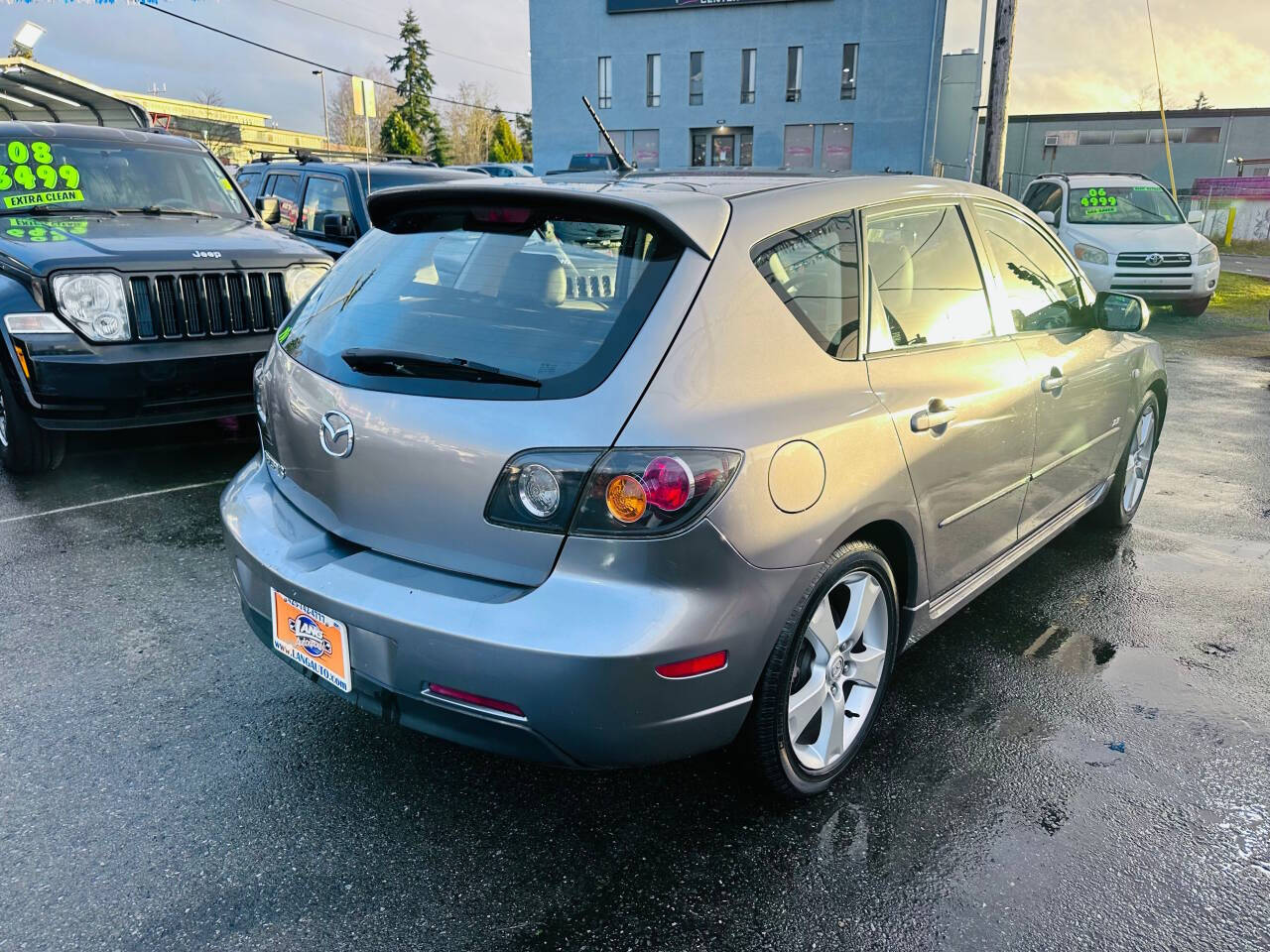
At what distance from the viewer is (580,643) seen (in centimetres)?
201

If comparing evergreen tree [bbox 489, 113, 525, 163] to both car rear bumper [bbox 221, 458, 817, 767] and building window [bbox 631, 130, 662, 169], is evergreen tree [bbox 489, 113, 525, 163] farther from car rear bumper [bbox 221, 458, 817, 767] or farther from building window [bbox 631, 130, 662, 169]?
car rear bumper [bbox 221, 458, 817, 767]

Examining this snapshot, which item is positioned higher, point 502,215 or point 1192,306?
point 502,215

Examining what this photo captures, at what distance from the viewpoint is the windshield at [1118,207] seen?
13.5 m

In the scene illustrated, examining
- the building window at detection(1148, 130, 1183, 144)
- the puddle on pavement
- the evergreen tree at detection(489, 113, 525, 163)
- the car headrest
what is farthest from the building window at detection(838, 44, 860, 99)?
the car headrest

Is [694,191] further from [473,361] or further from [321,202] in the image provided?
[321,202]

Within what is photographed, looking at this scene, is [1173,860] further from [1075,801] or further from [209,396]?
[209,396]

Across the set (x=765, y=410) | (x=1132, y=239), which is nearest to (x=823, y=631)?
(x=765, y=410)

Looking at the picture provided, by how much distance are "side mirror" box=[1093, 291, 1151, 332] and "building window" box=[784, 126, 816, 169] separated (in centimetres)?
4222

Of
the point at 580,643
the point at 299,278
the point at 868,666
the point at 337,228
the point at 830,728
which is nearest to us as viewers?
the point at 580,643

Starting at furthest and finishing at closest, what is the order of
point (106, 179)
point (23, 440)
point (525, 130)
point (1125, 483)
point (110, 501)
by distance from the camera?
point (525, 130)
point (106, 179)
point (23, 440)
point (110, 501)
point (1125, 483)

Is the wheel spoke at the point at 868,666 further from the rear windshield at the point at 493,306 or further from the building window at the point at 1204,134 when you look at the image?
the building window at the point at 1204,134

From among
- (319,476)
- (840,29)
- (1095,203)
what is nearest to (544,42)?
(840,29)

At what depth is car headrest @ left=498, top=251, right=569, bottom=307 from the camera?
2404 mm

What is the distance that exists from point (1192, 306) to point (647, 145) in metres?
36.0
